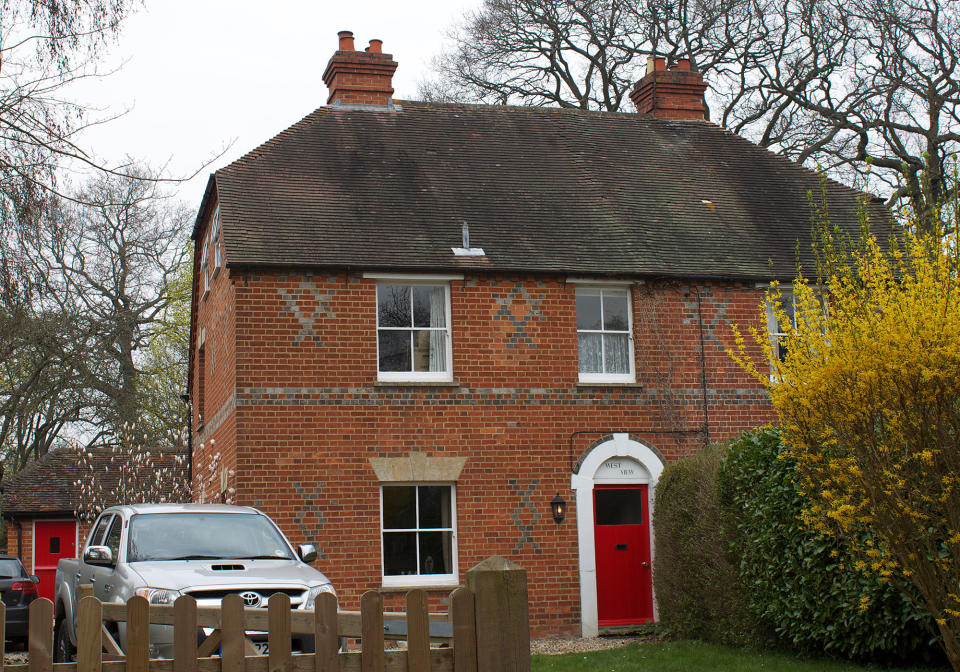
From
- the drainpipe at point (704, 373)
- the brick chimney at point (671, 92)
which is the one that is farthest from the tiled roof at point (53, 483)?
the drainpipe at point (704, 373)

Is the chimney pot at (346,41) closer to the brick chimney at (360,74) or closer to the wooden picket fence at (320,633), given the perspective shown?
the brick chimney at (360,74)

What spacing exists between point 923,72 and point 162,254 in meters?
24.6

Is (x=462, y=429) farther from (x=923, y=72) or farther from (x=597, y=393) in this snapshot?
(x=923, y=72)

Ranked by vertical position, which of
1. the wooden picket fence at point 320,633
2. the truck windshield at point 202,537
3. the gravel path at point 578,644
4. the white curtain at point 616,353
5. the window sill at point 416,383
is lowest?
the gravel path at point 578,644

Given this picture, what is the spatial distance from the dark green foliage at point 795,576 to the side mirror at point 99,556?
640 centimetres

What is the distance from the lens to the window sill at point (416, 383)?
16922 millimetres

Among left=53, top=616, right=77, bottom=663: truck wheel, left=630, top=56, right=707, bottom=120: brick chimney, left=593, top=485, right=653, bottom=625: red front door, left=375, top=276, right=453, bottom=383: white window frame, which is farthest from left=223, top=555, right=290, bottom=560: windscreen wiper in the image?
left=630, top=56, right=707, bottom=120: brick chimney

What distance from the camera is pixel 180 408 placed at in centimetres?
3819

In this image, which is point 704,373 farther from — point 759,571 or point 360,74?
point 360,74

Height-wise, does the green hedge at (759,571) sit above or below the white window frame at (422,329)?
below

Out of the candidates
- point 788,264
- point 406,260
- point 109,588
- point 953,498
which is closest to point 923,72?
point 788,264

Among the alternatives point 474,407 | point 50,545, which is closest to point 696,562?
point 474,407

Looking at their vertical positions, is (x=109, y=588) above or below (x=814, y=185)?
below

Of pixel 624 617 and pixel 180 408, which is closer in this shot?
pixel 624 617
